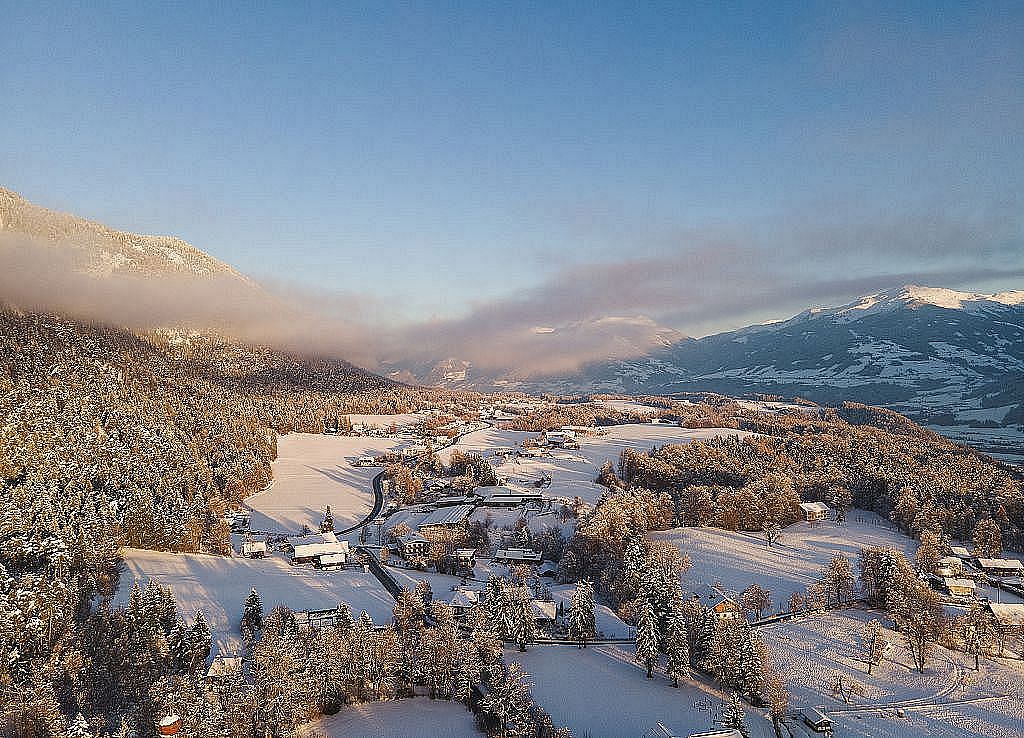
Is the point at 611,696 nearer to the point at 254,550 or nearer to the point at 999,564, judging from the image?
the point at 254,550

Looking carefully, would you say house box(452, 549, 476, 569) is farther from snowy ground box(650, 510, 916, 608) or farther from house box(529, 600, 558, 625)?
snowy ground box(650, 510, 916, 608)

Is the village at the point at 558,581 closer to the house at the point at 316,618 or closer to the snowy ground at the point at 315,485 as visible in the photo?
the house at the point at 316,618

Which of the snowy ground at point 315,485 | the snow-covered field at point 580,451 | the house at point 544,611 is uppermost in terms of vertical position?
the house at point 544,611

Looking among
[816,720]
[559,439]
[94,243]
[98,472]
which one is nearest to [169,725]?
[816,720]

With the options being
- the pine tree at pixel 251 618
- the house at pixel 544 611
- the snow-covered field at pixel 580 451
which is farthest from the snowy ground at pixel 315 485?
the house at pixel 544 611

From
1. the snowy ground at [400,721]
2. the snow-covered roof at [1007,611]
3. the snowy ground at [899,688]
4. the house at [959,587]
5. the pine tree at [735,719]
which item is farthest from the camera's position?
the house at [959,587]

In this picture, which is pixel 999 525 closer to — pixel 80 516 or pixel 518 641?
pixel 518 641

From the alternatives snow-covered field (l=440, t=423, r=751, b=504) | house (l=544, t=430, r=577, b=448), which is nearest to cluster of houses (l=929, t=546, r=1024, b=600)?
snow-covered field (l=440, t=423, r=751, b=504)
